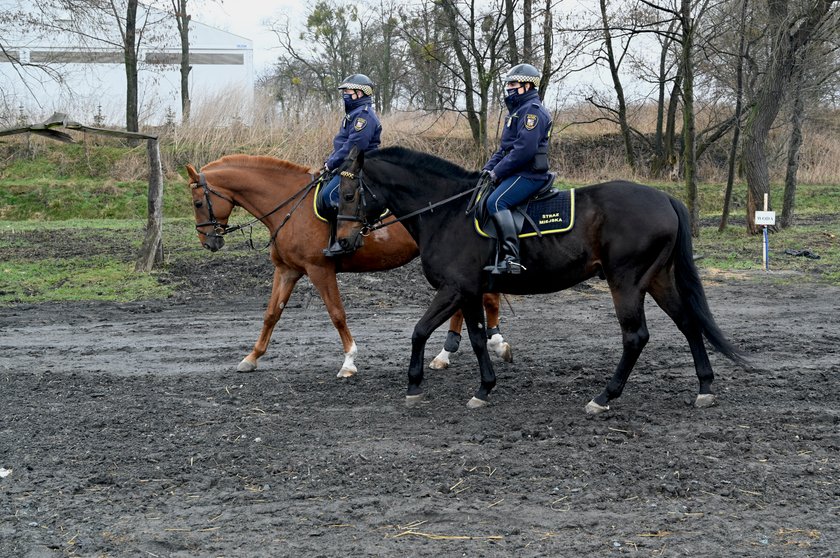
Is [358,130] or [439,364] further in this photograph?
[439,364]

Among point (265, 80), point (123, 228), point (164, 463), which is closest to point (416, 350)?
point (164, 463)

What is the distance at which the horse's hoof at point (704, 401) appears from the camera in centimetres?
747

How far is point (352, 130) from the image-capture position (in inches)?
352

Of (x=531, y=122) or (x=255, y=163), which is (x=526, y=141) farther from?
(x=255, y=163)

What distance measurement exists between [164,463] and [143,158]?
995 inches

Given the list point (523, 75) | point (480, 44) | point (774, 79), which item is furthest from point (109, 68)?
point (523, 75)

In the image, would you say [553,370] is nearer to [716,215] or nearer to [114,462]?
[114,462]

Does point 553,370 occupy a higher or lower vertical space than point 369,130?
lower

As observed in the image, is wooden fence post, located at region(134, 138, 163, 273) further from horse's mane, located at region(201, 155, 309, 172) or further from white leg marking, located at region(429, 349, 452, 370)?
white leg marking, located at region(429, 349, 452, 370)

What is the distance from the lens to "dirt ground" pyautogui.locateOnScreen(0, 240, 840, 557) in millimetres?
4910

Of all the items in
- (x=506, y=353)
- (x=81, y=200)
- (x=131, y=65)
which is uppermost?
(x=131, y=65)

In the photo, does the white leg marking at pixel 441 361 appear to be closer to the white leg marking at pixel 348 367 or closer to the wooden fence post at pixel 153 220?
the white leg marking at pixel 348 367

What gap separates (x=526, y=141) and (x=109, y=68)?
38323 millimetres

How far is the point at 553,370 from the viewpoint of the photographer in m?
8.95
